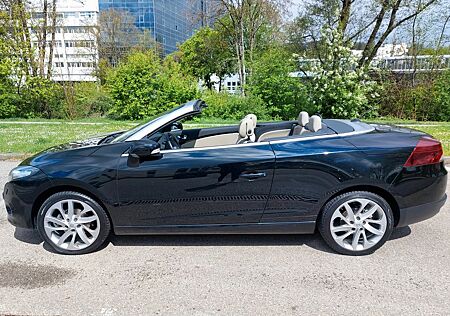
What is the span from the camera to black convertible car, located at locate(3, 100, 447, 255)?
289 cm

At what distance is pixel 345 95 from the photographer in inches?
511

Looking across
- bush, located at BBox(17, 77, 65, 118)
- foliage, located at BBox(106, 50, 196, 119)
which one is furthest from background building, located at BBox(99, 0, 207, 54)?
foliage, located at BBox(106, 50, 196, 119)

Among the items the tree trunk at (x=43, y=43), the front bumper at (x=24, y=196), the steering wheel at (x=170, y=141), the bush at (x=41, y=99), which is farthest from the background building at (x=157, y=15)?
the front bumper at (x=24, y=196)

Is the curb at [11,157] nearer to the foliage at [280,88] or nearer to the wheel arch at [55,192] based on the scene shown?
the wheel arch at [55,192]

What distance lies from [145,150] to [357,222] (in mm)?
Result: 2142

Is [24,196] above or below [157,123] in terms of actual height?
below

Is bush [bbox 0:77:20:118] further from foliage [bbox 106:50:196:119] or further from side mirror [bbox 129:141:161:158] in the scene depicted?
side mirror [bbox 129:141:161:158]

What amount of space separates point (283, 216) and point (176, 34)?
213 ft

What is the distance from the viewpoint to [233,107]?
14.9m

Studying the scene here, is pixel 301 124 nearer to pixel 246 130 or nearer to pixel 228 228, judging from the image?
pixel 246 130

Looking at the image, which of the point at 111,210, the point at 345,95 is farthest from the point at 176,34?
the point at 111,210

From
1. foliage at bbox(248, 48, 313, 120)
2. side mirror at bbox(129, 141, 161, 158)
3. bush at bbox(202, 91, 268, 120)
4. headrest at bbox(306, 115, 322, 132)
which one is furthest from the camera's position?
bush at bbox(202, 91, 268, 120)

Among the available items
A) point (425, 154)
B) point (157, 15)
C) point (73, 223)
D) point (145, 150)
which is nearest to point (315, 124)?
point (425, 154)

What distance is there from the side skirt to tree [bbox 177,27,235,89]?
94.5 ft
